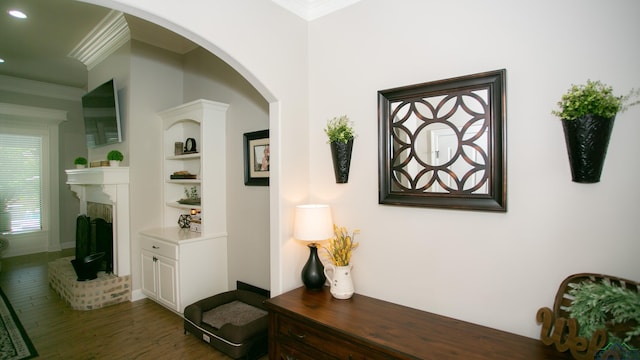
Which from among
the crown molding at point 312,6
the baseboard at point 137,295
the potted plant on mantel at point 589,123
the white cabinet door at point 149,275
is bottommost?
the baseboard at point 137,295

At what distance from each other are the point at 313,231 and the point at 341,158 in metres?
0.56

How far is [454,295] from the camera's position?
1.88 meters

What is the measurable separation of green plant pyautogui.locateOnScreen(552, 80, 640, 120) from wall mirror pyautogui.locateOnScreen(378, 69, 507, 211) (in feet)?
0.99

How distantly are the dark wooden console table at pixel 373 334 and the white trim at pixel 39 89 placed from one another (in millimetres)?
6289

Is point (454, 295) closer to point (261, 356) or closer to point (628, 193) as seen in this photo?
point (628, 193)

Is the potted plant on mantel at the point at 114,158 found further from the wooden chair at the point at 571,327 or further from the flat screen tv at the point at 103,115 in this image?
the wooden chair at the point at 571,327

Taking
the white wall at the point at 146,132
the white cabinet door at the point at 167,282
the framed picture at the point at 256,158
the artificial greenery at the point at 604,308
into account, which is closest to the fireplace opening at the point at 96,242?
the white wall at the point at 146,132

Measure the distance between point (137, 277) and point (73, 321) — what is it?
694 millimetres

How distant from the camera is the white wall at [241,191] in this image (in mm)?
3223

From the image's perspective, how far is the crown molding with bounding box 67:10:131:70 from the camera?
11.8 feet

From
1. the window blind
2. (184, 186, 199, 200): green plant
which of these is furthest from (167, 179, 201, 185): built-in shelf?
the window blind

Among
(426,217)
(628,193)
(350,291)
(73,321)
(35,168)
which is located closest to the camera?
(628,193)

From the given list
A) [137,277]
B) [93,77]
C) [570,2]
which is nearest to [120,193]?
[137,277]

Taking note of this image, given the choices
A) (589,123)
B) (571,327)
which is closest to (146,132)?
(589,123)
